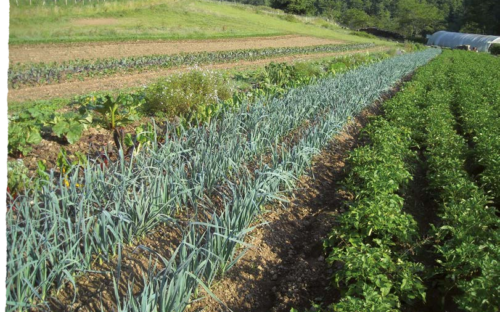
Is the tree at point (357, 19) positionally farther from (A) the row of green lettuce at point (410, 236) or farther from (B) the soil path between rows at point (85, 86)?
(A) the row of green lettuce at point (410, 236)

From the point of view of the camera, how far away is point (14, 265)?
235cm

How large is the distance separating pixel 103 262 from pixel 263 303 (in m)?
1.32

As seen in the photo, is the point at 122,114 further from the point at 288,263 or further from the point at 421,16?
the point at 421,16

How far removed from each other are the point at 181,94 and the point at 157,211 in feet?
14.2

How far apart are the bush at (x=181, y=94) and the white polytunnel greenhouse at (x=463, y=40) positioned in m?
47.7

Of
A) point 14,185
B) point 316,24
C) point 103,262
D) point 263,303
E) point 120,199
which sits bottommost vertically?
point 263,303

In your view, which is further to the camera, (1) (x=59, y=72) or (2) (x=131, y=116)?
(1) (x=59, y=72)

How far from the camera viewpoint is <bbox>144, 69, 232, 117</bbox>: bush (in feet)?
23.6

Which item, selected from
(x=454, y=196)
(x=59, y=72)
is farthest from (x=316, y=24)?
(x=454, y=196)

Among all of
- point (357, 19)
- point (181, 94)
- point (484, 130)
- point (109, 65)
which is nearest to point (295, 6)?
point (357, 19)

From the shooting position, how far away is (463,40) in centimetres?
4997

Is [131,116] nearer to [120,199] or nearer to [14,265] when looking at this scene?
[120,199]

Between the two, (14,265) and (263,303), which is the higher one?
(14,265)

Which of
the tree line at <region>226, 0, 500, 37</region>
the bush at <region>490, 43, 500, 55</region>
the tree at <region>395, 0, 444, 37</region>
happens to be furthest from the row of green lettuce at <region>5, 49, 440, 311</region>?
the tree at <region>395, 0, 444, 37</region>
